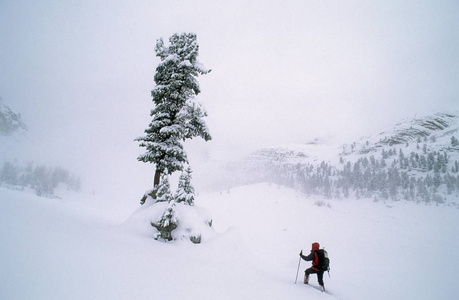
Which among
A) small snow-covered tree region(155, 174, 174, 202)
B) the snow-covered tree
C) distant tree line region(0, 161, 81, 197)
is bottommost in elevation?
distant tree line region(0, 161, 81, 197)

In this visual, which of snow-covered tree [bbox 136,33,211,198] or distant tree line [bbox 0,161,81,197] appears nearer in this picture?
snow-covered tree [bbox 136,33,211,198]

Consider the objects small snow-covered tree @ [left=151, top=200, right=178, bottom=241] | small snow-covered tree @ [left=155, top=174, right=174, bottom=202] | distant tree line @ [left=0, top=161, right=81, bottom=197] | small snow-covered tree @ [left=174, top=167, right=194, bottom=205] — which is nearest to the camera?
small snow-covered tree @ [left=151, top=200, right=178, bottom=241]

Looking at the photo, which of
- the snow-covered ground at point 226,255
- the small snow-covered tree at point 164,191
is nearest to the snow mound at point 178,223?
the snow-covered ground at point 226,255

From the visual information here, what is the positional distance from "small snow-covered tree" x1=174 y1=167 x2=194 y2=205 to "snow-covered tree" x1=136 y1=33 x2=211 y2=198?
2.01 feet

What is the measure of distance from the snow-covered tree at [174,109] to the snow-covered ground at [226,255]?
386 centimetres

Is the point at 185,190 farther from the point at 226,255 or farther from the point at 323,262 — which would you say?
the point at 323,262

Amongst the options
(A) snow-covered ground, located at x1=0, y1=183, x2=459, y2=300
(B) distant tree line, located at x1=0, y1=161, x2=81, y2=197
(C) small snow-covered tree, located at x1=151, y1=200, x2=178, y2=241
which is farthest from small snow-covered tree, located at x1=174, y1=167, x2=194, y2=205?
(B) distant tree line, located at x1=0, y1=161, x2=81, y2=197

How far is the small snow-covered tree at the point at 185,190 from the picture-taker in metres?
10.4

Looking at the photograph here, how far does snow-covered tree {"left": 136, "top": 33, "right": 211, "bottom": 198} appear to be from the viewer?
34.1 feet

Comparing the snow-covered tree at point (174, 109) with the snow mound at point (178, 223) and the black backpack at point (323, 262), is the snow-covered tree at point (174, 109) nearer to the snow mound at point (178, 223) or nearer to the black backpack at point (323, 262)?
the snow mound at point (178, 223)

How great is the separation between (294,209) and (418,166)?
8090cm

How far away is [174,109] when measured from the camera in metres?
10.9

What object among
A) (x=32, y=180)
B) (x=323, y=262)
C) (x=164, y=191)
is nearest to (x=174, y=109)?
(x=164, y=191)

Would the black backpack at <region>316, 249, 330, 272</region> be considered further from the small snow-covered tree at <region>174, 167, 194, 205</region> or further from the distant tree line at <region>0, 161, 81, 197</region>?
the distant tree line at <region>0, 161, 81, 197</region>
